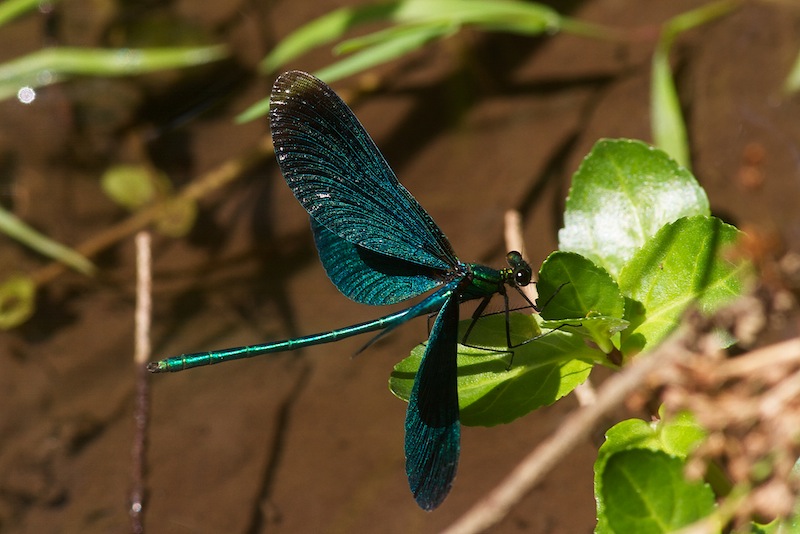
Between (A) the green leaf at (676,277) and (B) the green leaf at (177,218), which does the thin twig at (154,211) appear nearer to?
(B) the green leaf at (177,218)

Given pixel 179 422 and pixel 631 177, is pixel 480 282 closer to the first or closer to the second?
pixel 631 177

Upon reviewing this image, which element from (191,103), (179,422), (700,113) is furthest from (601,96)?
(179,422)

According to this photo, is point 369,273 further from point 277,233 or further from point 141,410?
point 277,233

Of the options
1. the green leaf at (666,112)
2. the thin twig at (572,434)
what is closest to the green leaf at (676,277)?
the thin twig at (572,434)

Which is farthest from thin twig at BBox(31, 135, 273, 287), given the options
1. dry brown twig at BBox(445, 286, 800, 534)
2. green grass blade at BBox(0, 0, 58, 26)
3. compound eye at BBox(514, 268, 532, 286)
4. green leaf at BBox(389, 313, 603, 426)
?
dry brown twig at BBox(445, 286, 800, 534)

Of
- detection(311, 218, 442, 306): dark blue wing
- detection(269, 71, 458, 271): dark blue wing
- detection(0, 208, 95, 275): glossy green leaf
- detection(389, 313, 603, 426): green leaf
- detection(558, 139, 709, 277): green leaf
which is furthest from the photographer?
detection(0, 208, 95, 275): glossy green leaf

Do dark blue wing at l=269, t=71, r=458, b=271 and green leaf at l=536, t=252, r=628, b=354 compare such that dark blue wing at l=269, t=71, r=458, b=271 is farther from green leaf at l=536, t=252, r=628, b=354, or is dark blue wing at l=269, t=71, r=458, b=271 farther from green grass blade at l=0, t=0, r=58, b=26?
green grass blade at l=0, t=0, r=58, b=26

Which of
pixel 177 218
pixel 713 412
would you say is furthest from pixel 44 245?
pixel 713 412
